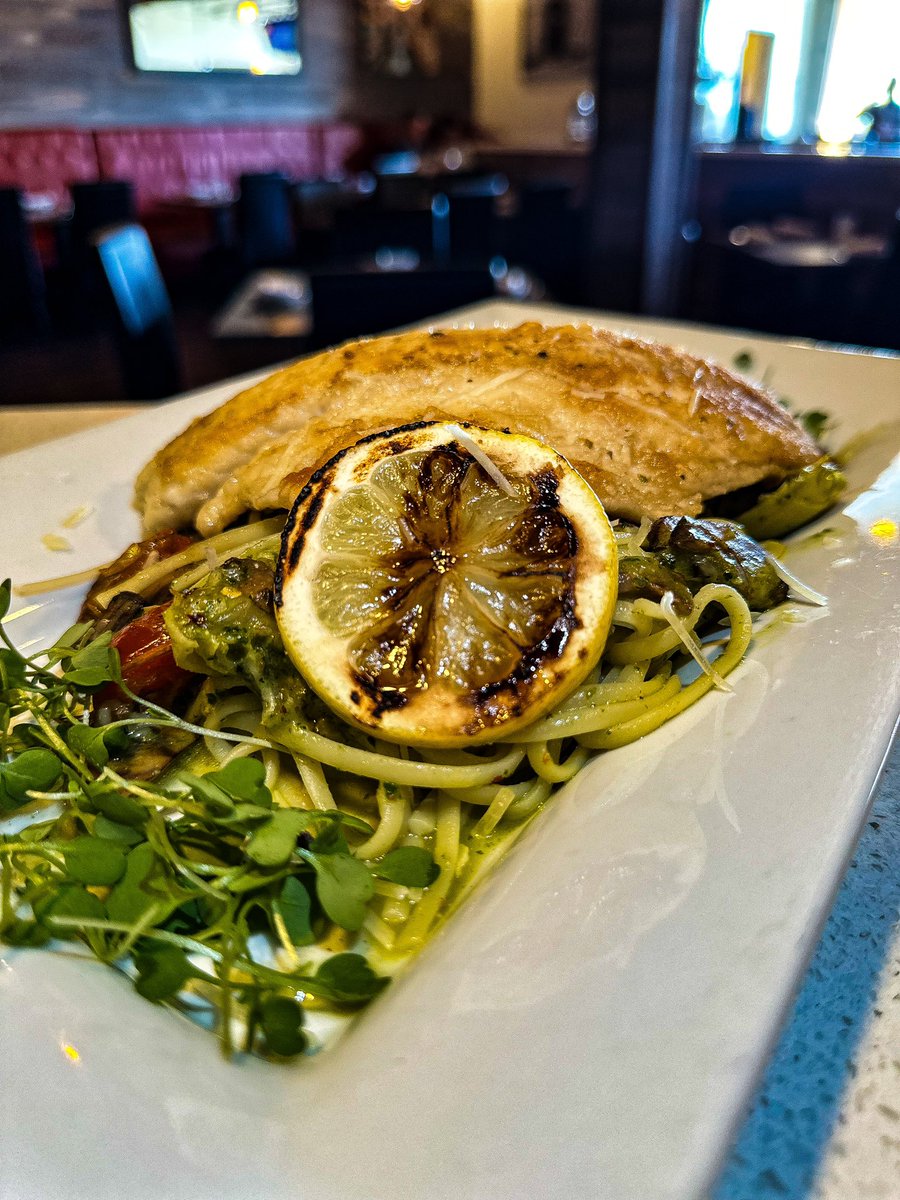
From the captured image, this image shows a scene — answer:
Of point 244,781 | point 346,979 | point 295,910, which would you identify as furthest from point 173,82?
point 346,979

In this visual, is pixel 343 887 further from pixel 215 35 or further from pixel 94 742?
pixel 215 35

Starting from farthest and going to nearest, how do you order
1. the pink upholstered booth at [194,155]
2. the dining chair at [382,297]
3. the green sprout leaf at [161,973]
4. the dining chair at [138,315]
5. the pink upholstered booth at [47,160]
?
1. the pink upholstered booth at [194,155]
2. the pink upholstered booth at [47,160]
3. the dining chair at [382,297]
4. the dining chair at [138,315]
5. the green sprout leaf at [161,973]

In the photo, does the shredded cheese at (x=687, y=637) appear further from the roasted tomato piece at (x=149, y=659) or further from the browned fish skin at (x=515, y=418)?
the roasted tomato piece at (x=149, y=659)

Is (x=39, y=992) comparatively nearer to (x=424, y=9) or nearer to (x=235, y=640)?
(x=235, y=640)

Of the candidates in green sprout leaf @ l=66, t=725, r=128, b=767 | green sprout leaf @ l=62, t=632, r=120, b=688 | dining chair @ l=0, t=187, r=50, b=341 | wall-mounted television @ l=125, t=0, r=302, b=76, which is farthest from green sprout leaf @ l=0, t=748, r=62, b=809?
wall-mounted television @ l=125, t=0, r=302, b=76

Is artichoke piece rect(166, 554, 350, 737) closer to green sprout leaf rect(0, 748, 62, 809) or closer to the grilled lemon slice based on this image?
the grilled lemon slice

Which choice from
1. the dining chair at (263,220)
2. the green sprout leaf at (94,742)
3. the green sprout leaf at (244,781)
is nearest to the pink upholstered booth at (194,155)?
the dining chair at (263,220)
